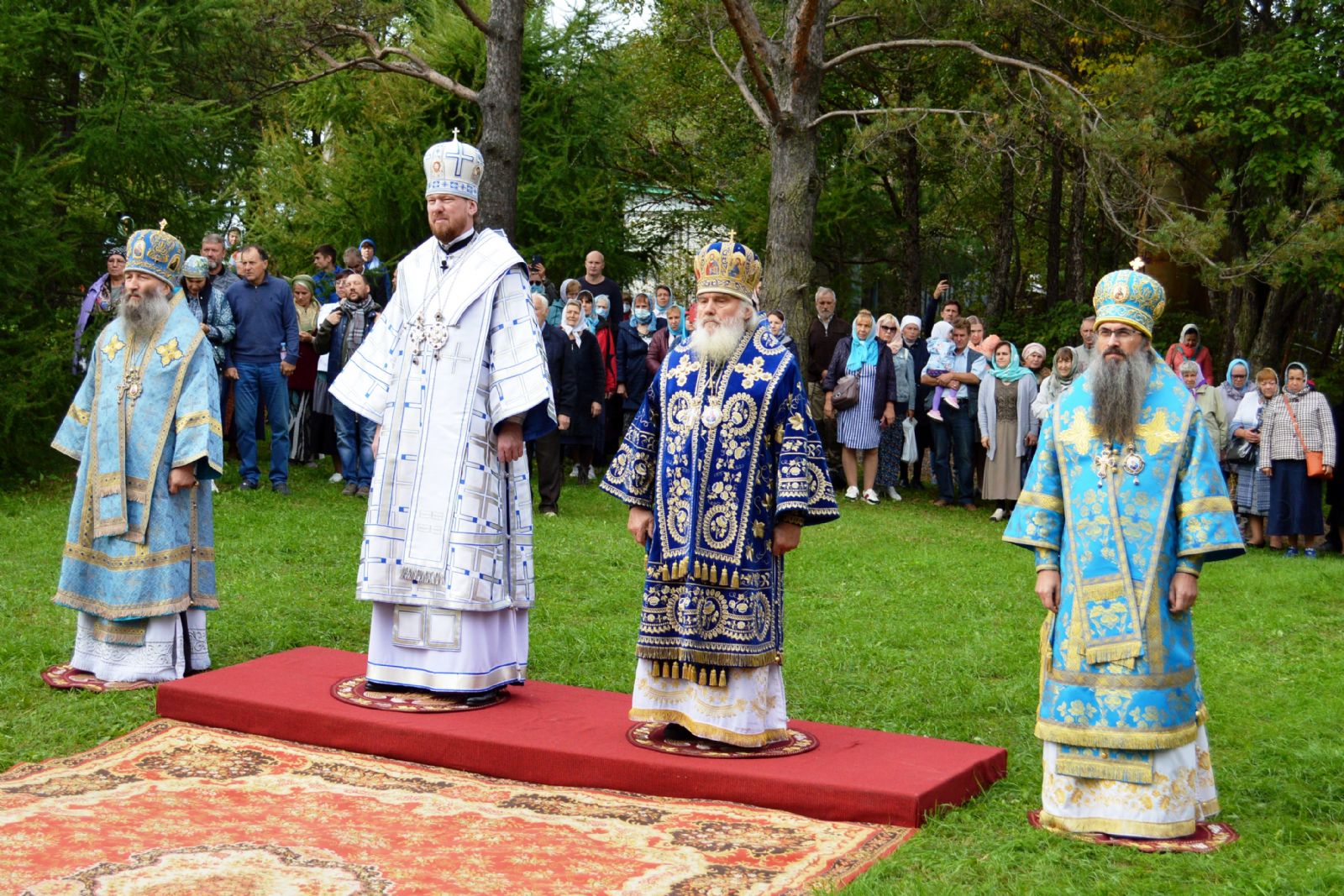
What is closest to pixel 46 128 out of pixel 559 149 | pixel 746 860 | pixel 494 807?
pixel 559 149

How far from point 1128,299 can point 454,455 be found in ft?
10.3

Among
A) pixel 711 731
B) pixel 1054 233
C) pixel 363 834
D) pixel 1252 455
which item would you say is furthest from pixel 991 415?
pixel 1054 233

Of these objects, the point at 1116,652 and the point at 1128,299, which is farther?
the point at 1128,299

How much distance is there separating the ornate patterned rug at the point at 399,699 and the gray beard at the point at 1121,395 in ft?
10.1

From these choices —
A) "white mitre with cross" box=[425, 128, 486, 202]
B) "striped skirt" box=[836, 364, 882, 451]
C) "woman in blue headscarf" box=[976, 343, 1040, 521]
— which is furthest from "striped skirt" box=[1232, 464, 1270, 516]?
"white mitre with cross" box=[425, 128, 486, 202]

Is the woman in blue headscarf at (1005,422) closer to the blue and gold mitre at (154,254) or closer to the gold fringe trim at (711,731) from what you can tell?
the gold fringe trim at (711,731)

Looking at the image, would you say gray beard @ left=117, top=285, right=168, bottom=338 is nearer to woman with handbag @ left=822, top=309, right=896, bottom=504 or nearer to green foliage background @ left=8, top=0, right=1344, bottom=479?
green foliage background @ left=8, top=0, right=1344, bottom=479

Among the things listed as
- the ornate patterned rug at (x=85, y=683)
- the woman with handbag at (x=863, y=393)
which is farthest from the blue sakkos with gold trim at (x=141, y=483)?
the woman with handbag at (x=863, y=393)

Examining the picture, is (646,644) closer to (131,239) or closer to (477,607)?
(477,607)

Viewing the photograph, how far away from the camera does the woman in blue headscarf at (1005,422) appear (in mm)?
15047

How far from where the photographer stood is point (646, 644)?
6293 mm

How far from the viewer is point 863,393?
611 inches

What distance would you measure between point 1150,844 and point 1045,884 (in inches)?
24.5

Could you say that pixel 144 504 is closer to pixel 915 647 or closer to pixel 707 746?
A: pixel 707 746
